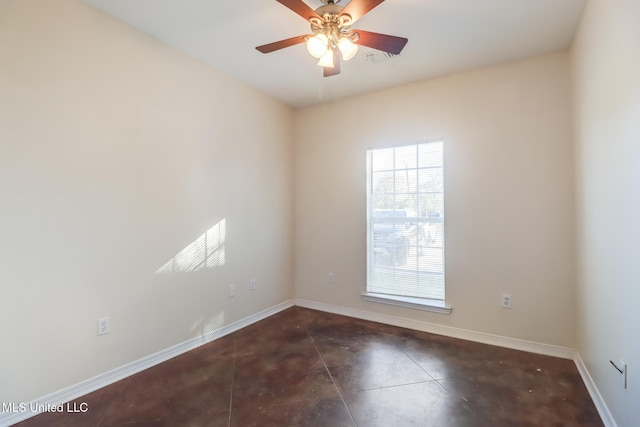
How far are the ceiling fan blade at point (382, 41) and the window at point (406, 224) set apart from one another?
4.63 feet

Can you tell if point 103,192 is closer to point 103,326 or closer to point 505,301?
point 103,326

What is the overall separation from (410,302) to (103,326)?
267 centimetres

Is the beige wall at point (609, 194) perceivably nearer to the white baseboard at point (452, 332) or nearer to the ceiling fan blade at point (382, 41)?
the white baseboard at point (452, 332)

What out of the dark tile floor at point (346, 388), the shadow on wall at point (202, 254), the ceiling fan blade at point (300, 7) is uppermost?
the ceiling fan blade at point (300, 7)

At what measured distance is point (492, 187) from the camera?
278cm

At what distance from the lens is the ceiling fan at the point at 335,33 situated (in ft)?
5.39

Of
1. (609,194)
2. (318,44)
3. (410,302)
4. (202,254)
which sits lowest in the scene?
(410,302)

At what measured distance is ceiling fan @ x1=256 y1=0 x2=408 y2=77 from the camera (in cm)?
164

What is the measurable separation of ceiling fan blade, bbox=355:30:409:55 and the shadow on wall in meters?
2.03

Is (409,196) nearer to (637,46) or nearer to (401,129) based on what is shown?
(401,129)

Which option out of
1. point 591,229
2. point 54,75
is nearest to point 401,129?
point 591,229

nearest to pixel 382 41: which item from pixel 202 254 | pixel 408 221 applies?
pixel 408 221

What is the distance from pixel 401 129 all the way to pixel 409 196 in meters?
0.73

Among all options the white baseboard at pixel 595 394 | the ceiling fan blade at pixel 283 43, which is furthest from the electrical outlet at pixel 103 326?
the white baseboard at pixel 595 394
